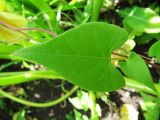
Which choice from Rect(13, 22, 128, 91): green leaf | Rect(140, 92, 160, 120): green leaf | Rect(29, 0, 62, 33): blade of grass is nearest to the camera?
Rect(13, 22, 128, 91): green leaf

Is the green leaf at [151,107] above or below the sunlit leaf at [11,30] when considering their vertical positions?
below

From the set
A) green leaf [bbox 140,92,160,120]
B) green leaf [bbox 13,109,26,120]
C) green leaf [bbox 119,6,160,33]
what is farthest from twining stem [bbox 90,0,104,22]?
green leaf [bbox 13,109,26,120]

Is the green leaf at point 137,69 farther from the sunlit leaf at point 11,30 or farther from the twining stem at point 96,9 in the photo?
the twining stem at point 96,9

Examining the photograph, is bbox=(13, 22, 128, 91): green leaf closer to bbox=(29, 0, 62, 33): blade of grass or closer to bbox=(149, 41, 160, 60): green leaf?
bbox=(149, 41, 160, 60): green leaf

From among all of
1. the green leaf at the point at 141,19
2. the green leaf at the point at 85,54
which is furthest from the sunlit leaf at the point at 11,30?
the green leaf at the point at 141,19

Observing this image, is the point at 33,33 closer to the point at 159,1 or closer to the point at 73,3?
the point at 73,3
